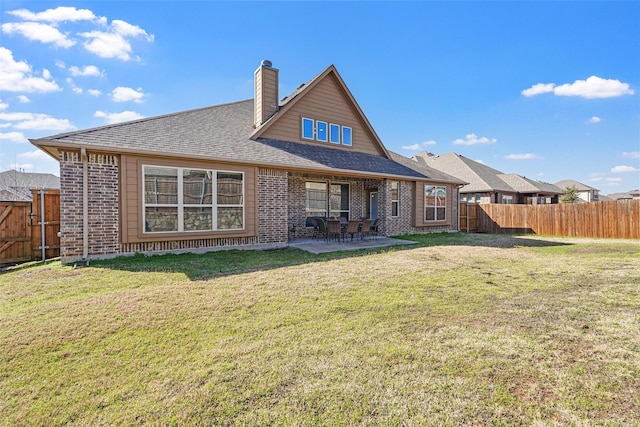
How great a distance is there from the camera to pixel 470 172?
86.4 feet

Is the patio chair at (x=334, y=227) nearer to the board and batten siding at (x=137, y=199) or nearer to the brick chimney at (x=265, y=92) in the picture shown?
the board and batten siding at (x=137, y=199)

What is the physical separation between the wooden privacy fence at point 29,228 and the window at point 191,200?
298cm

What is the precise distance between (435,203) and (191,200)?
1244 centimetres

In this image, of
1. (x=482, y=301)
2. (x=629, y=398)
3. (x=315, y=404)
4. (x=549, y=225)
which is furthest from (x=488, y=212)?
(x=315, y=404)

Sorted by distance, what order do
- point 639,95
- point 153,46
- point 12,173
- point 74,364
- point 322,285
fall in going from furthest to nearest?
point 12,173
point 639,95
point 153,46
point 322,285
point 74,364

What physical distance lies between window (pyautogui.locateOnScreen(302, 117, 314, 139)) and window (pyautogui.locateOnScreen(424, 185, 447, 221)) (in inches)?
265

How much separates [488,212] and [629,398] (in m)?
18.7

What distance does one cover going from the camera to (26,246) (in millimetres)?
8273

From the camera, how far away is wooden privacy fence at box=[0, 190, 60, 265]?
8.04m

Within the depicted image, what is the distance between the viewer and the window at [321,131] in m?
13.5

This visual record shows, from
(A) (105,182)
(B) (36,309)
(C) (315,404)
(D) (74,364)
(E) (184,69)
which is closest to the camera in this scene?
(C) (315,404)

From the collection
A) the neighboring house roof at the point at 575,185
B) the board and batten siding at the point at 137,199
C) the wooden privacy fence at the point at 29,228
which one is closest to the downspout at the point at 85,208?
the board and batten siding at the point at 137,199

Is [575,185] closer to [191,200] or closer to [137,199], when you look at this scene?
[191,200]

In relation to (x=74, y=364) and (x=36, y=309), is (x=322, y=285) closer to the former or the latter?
(x=74, y=364)
